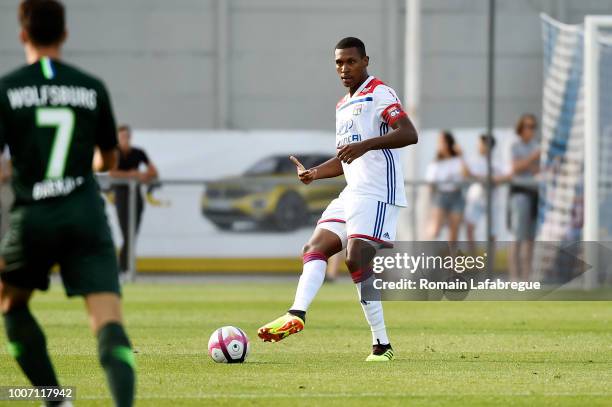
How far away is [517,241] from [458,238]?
1062 millimetres

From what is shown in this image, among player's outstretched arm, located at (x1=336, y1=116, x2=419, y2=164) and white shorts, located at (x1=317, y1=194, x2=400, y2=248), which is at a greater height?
player's outstretched arm, located at (x1=336, y1=116, x2=419, y2=164)

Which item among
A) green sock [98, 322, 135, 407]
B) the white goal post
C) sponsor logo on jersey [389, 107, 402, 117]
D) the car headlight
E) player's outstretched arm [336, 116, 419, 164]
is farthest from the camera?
the car headlight

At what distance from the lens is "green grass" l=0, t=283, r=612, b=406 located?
7891 millimetres

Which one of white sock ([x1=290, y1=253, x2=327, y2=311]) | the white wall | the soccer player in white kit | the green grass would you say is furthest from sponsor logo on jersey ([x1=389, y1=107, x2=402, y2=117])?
the white wall

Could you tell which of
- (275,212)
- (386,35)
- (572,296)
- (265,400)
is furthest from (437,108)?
(265,400)

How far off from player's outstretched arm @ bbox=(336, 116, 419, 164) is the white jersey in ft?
0.74

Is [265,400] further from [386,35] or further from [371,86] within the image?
[386,35]

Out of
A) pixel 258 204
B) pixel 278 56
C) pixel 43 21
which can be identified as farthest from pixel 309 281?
pixel 278 56

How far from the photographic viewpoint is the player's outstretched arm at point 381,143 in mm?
9547

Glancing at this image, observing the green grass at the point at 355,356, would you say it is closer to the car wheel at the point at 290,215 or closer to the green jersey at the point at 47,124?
the green jersey at the point at 47,124

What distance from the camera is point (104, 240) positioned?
6.39 m

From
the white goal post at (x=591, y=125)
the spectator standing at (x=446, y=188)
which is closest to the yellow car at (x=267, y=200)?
the spectator standing at (x=446, y=188)

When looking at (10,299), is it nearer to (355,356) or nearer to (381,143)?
(381,143)

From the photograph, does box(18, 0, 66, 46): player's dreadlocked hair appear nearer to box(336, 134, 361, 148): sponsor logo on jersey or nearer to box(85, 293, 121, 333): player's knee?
box(85, 293, 121, 333): player's knee
